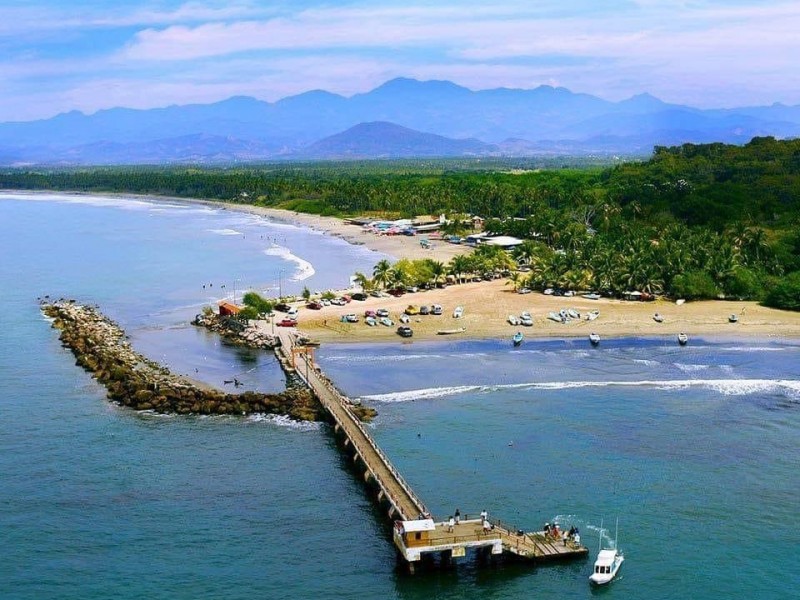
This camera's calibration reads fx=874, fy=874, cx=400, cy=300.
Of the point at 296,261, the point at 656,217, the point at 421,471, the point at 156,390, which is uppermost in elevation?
the point at 656,217

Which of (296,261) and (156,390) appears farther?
(296,261)

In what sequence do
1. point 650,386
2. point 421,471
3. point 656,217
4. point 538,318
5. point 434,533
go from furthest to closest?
point 656,217, point 538,318, point 650,386, point 421,471, point 434,533

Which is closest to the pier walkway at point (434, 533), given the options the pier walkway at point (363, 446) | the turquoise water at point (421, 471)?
the pier walkway at point (363, 446)

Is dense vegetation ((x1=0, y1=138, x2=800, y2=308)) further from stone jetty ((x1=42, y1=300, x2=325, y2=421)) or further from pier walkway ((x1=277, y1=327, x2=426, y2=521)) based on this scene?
stone jetty ((x1=42, y1=300, x2=325, y2=421))

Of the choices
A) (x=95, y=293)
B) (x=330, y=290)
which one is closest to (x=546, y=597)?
(x=330, y=290)

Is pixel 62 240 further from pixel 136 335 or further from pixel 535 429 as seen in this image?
pixel 535 429

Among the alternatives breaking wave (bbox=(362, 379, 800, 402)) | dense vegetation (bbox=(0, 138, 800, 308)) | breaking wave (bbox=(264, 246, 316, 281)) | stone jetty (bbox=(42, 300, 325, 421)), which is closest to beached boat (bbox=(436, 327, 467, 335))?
breaking wave (bbox=(362, 379, 800, 402))

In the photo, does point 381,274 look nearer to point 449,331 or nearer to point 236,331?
point 449,331

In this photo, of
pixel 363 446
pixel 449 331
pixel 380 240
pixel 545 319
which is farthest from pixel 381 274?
pixel 380 240
